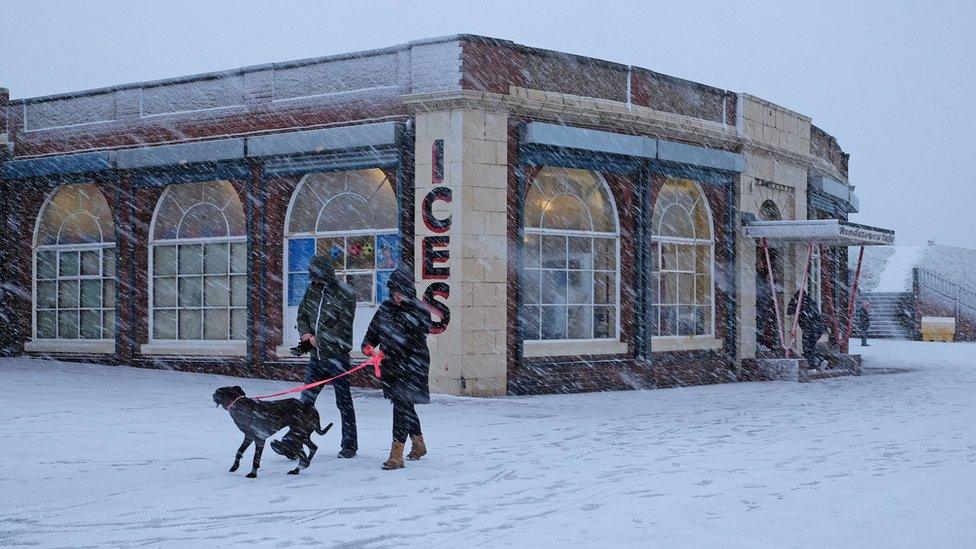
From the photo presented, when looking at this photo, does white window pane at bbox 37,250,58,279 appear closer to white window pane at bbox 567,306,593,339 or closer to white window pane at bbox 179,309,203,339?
white window pane at bbox 179,309,203,339

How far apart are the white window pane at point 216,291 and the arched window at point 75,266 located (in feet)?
7.18

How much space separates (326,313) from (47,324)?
42.8ft

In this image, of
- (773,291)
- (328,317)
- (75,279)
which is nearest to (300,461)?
(328,317)

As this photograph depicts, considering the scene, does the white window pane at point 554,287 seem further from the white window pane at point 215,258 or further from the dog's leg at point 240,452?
the dog's leg at point 240,452

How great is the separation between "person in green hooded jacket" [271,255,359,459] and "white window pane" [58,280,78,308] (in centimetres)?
1208

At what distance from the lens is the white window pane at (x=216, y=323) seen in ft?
60.4

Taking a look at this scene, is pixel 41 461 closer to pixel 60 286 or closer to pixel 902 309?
pixel 60 286

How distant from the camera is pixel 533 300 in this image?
16.9 meters

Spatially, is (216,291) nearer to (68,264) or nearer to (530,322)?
(68,264)

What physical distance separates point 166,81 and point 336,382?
11.3 metres

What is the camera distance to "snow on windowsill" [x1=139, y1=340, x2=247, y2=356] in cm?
1809

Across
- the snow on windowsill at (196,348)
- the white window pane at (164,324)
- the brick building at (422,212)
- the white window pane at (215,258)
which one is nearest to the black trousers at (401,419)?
the brick building at (422,212)

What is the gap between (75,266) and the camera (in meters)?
20.2

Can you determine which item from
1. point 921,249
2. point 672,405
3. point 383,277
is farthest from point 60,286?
point 921,249
